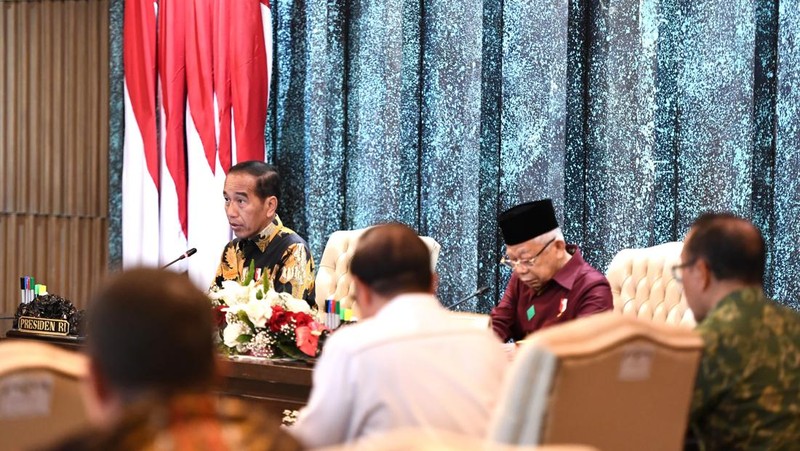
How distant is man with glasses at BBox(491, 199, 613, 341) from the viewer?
13.1ft

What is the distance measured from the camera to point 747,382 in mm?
2293

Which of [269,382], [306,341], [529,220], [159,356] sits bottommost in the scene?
[269,382]

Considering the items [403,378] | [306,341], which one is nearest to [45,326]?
[306,341]

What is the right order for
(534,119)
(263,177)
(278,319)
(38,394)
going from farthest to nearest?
1. (534,119)
2. (263,177)
3. (278,319)
4. (38,394)

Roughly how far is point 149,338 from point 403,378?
2.64ft

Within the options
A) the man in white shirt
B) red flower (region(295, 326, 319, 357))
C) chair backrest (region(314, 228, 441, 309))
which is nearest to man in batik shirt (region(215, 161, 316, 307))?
chair backrest (region(314, 228, 441, 309))

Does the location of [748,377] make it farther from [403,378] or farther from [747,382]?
[403,378]

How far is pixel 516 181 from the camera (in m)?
5.46

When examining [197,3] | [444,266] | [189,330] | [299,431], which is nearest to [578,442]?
[299,431]

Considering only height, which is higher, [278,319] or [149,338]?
[149,338]

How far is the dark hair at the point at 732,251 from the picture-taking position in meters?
2.44

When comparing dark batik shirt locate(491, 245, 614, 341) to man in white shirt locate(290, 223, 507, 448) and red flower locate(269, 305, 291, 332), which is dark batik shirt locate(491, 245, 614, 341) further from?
man in white shirt locate(290, 223, 507, 448)

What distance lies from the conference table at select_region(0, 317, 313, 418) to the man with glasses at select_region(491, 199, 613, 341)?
3.46 feet

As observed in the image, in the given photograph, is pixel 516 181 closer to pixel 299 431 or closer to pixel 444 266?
pixel 444 266
